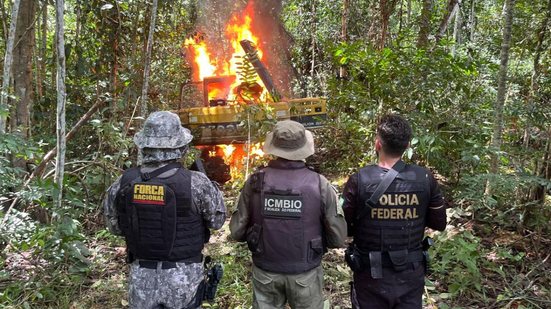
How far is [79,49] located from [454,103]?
5.69 metres

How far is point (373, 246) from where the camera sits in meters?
2.66

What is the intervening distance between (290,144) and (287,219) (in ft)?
1.60

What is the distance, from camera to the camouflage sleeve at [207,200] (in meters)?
2.71

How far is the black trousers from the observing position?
8.54ft

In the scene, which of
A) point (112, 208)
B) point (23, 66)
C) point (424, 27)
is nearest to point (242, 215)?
point (112, 208)

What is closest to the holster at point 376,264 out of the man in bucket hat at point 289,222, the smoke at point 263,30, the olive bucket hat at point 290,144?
the man in bucket hat at point 289,222

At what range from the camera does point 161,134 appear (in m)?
2.69

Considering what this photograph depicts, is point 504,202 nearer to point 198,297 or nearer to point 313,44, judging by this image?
point 198,297

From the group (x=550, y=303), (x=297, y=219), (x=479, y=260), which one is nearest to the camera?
(x=297, y=219)

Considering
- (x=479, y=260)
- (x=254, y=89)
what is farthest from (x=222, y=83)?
(x=479, y=260)

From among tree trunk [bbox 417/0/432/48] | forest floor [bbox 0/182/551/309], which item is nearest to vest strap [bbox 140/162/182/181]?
forest floor [bbox 0/182/551/309]

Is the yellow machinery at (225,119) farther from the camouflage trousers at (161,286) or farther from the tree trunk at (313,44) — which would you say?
the camouflage trousers at (161,286)

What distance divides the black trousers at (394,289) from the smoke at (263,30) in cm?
1158

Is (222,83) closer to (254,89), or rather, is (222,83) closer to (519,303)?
(254,89)
